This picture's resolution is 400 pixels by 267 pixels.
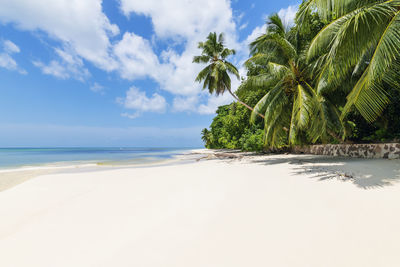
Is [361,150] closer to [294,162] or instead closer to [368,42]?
[294,162]

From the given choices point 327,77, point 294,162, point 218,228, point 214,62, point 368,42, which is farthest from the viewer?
point 214,62

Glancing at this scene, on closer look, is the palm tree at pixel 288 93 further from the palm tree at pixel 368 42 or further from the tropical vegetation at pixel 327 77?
the palm tree at pixel 368 42

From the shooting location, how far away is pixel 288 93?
959cm

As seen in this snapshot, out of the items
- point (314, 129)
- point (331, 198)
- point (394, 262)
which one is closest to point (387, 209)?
point (331, 198)

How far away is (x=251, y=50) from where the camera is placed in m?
10.8

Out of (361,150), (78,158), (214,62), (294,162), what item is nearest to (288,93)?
(294,162)

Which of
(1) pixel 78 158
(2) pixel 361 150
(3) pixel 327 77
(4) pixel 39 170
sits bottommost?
(4) pixel 39 170

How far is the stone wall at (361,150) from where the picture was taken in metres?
6.43

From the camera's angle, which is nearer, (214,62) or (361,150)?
(361,150)

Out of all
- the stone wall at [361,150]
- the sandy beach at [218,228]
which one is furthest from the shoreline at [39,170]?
the stone wall at [361,150]

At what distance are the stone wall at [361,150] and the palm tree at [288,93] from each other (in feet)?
3.33

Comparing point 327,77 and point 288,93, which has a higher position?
point 288,93

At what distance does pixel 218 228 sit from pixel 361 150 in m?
9.32

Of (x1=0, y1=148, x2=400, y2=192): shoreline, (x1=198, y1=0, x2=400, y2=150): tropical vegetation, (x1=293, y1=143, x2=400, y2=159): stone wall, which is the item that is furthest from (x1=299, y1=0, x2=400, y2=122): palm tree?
(x1=293, y1=143, x2=400, y2=159): stone wall
